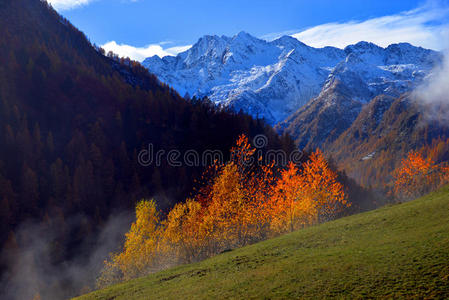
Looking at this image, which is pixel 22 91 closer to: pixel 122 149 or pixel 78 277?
pixel 122 149

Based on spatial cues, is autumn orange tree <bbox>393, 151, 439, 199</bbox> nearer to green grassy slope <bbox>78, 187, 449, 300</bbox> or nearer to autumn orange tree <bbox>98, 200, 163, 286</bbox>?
green grassy slope <bbox>78, 187, 449, 300</bbox>

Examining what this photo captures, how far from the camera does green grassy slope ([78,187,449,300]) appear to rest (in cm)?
1470

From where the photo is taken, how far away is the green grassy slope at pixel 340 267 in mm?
14703

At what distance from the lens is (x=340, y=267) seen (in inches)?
711

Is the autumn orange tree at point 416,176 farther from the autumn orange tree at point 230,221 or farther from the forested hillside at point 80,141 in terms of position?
the forested hillside at point 80,141

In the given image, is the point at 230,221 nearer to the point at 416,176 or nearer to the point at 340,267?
the point at 340,267

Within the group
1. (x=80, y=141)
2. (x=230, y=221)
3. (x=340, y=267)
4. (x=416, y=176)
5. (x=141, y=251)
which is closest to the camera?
(x=340, y=267)

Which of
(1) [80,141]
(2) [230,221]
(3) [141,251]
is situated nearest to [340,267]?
(2) [230,221]

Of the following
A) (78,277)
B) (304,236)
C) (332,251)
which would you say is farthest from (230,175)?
(78,277)

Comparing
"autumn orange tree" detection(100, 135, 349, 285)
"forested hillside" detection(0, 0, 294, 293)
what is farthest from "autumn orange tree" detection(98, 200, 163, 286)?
"forested hillside" detection(0, 0, 294, 293)

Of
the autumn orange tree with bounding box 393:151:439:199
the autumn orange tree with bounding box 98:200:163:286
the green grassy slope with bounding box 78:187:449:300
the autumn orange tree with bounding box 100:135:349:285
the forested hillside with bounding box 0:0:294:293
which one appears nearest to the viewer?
the green grassy slope with bounding box 78:187:449:300

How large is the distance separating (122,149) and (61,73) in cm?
6168

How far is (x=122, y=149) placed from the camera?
125188 millimetres

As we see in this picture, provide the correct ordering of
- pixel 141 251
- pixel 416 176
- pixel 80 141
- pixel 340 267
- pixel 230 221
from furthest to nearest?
pixel 80 141 → pixel 416 176 → pixel 141 251 → pixel 230 221 → pixel 340 267
